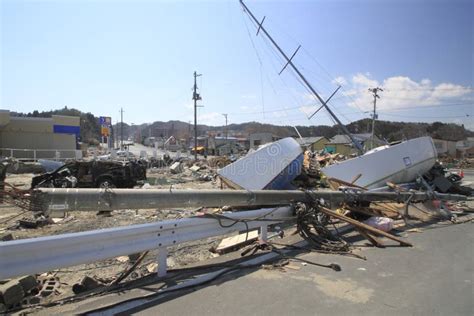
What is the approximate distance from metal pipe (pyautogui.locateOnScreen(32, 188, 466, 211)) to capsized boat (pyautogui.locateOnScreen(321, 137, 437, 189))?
16.5 ft

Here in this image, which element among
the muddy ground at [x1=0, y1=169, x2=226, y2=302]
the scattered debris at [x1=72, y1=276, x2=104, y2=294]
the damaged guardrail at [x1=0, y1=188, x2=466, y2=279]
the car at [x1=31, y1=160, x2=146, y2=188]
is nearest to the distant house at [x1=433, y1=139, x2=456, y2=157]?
the car at [x1=31, y1=160, x2=146, y2=188]

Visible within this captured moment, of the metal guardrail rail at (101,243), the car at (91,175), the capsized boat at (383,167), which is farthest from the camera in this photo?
the car at (91,175)

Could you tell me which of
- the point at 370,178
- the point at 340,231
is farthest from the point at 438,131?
the point at 340,231

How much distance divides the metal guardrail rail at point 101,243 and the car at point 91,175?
1271 centimetres

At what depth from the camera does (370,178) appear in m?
13.4

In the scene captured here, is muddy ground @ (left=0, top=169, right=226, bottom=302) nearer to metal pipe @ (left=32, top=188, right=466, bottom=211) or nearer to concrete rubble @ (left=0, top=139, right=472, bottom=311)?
concrete rubble @ (left=0, top=139, right=472, bottom=311)

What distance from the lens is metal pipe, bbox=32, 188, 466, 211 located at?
492 cm

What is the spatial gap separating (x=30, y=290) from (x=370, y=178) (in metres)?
11.5

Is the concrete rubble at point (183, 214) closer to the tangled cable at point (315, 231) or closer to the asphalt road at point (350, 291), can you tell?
the tangled cable at point (315, 231)

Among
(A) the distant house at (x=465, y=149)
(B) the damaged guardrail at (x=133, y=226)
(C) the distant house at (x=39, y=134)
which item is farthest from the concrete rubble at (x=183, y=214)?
(A) the distant house at (x=465, y=149)

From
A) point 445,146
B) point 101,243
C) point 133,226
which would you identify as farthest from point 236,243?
point 445,146

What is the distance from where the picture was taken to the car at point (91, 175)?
17359 mm

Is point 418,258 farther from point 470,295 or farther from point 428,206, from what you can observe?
point 428,206

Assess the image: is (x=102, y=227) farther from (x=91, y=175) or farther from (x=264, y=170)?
(x=91, y=175)
